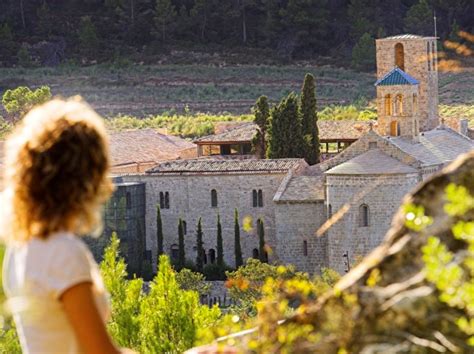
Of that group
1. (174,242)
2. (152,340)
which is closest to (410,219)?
(152,340)

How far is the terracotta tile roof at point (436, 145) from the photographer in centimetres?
4853

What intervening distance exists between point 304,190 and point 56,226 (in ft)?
144

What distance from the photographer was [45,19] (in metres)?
100

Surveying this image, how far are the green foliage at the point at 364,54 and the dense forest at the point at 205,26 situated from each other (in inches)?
76.1

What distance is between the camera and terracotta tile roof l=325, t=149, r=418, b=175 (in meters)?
46.8

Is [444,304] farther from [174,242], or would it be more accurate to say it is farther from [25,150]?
[174,242]

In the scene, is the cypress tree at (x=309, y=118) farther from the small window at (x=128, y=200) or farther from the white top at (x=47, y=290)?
the white top at (x=47, y=290)

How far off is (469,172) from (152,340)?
21.0m

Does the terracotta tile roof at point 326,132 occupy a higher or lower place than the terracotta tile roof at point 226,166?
lower

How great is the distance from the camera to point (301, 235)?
4906 centimetres

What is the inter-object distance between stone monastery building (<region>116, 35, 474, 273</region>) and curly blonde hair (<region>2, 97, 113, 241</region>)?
39.9 m

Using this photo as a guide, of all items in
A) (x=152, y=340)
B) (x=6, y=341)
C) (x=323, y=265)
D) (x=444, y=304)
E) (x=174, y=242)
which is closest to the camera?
(x=444, y=304)

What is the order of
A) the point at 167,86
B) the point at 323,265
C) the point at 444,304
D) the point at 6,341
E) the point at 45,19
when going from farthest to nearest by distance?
the point at 45,19 → the point at 167,86 → the point at 323,265 → the point at 6,341 → the point at 444,304

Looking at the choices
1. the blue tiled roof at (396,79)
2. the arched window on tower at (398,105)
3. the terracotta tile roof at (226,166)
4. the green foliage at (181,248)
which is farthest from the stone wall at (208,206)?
the blue tiled roof at (396,79)
